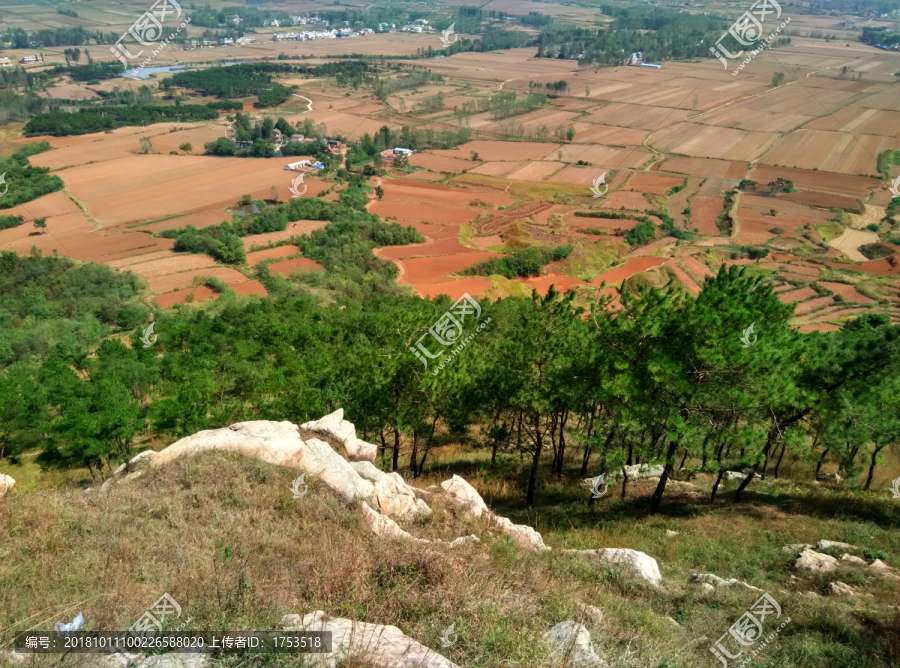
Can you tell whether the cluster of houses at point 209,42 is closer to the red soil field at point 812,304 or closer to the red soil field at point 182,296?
the red soil field at point 182,296

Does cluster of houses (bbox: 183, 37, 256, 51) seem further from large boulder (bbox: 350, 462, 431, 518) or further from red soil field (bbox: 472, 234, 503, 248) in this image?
large boulder (bbox: 350, 462, 431, 518)

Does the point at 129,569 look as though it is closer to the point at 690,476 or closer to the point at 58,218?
the point at 690,476

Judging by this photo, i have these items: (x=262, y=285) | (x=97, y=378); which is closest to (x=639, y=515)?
(x=97, y=378)

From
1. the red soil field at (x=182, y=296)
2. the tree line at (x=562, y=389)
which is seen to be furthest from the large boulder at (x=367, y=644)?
the red soil field at (x=182, y=296)

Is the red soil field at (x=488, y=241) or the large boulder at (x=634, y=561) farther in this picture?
the red soil field at (x=488, y=241)

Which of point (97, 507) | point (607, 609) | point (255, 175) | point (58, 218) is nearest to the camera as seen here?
point (607, 609)

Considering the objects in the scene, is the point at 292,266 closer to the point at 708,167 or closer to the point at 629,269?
the point at 629,269
